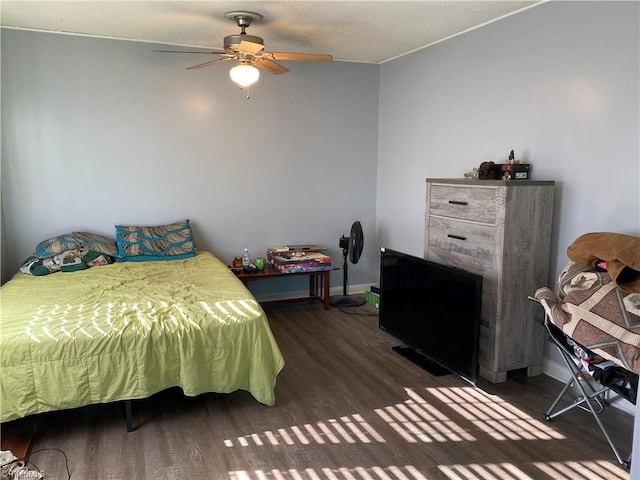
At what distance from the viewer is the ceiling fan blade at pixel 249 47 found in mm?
3104

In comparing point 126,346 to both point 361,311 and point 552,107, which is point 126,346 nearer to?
point 361,311

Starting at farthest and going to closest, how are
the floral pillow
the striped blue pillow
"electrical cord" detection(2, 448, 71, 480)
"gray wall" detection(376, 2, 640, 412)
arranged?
the striped blue pillow → the floral pillow → "gray wall" detection(376, 2, 640, 412) → "electrical cord" detection(2, 448, 71, 480)

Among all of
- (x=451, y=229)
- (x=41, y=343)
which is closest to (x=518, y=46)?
(x=451, y=229)

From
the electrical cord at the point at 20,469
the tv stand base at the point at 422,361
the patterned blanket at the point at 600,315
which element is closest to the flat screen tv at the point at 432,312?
the tv stand base at the point at 422,361

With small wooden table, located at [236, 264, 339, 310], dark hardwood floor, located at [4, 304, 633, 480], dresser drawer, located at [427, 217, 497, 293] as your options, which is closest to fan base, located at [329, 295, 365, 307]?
small wooden table, located at [236, 264, 339, 310]

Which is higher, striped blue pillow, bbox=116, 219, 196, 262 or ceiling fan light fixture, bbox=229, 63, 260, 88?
ceiling fan light fixture, bbox=229, 63, 260, 88

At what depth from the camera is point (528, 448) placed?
2.44 meters

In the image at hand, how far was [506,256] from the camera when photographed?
9.66ft

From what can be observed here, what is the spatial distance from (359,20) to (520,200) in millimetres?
1779

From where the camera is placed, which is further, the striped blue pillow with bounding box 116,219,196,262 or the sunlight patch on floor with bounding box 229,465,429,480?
the striped blue pillow with bounding box 116,219,196,262

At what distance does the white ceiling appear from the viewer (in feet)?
10.4

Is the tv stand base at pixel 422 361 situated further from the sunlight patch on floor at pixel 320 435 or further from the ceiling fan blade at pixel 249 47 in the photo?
the ceiling fan blade at pixel 249 47

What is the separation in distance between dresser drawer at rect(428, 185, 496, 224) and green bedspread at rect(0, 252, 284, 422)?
1524 mm

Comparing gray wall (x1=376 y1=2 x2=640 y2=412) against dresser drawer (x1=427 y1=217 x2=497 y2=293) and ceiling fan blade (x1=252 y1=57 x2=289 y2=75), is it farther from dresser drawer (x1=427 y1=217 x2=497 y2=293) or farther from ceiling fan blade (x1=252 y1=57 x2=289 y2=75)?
ceiling fan blade (x1=252 y1=57 x2=289 y2=75)
